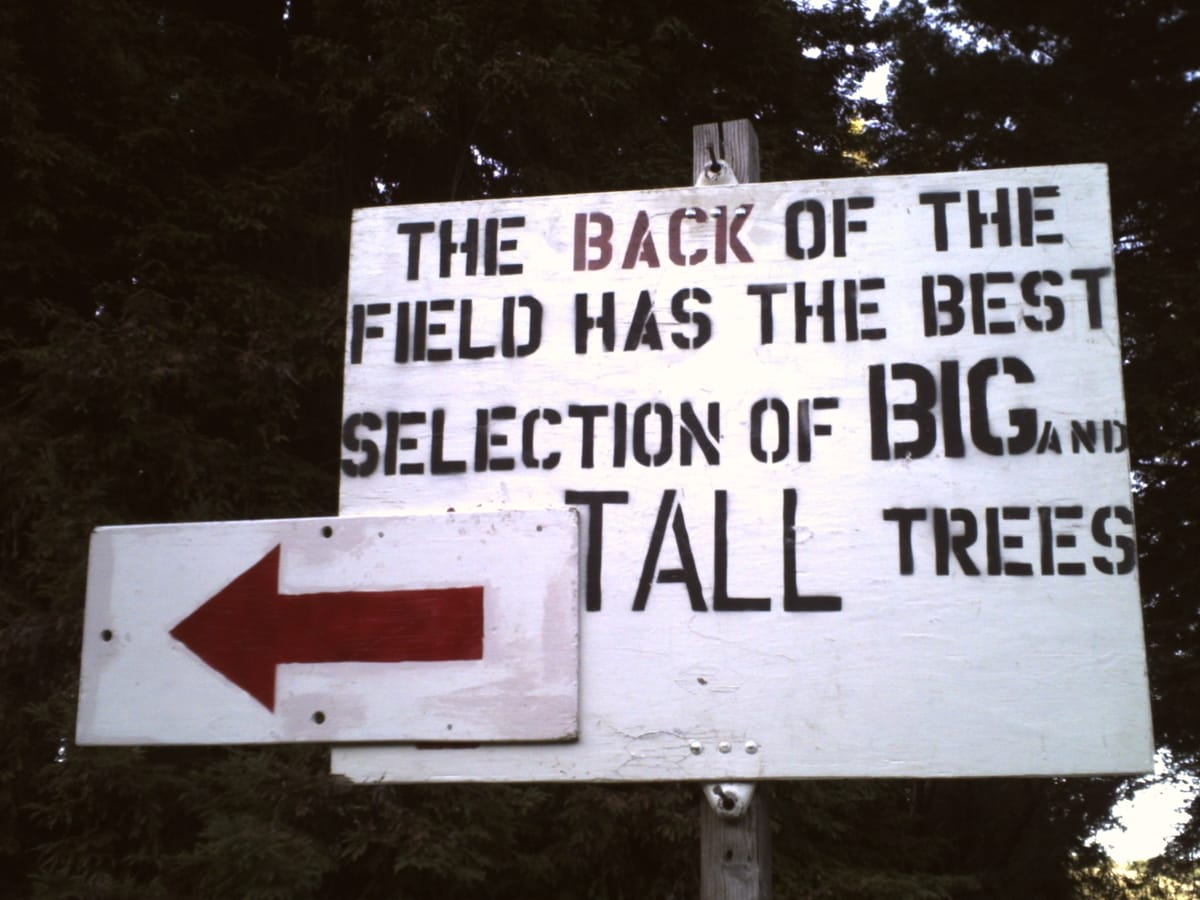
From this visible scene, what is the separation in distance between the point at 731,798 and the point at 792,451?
552mm

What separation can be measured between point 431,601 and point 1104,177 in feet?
4.29

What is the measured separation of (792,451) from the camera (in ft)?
6.02

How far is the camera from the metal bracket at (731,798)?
5.87 ft

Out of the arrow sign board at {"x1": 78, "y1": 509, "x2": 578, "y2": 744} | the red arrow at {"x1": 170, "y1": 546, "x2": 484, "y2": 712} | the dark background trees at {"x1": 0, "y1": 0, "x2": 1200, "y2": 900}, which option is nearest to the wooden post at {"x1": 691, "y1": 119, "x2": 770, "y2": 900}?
the arrow sign board at {"x1": 78, "y1": 509, "x2": 578, "y2": 744}

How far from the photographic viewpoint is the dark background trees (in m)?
5.03

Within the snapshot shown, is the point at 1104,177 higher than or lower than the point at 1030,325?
higher

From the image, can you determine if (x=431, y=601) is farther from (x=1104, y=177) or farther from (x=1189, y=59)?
(x=1189, y=59)

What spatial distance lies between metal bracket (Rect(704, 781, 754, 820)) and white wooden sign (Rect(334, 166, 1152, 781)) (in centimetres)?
9

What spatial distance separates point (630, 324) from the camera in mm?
1950

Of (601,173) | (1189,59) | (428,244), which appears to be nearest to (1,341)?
(601,173)

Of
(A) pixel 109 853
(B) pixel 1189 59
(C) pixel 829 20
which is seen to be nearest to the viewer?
(A) pixel 109 853

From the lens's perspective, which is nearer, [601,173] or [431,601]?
[431,601]

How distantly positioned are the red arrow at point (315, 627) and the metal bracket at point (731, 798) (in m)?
0.43

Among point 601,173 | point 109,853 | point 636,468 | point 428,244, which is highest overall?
point 601,173
